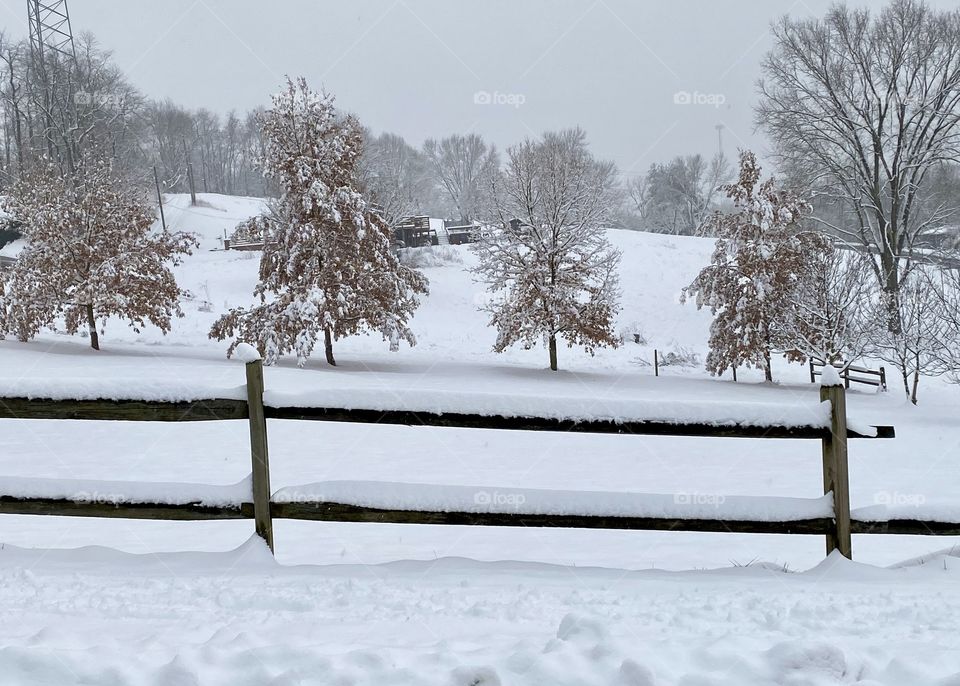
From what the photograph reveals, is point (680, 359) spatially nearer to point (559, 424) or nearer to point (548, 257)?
point (548, 257)

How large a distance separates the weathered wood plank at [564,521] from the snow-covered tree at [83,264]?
68.8 ft

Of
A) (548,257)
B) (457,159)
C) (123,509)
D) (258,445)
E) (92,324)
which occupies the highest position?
(457,159)

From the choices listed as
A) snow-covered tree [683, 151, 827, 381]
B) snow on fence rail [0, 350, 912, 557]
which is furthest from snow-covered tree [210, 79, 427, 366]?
snow on fence rail [0, 350, 912, 557]

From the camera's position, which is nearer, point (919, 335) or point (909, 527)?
point (909, 527)

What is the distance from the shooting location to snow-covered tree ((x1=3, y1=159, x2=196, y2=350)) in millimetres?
23281

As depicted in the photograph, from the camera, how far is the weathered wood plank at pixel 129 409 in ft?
16.1

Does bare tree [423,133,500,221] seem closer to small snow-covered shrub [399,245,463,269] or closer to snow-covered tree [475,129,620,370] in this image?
small snow-covered shrub [399,245,463,269]

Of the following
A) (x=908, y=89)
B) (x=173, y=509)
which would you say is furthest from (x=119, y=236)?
(x=908, y=89)

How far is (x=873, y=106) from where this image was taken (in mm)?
30375

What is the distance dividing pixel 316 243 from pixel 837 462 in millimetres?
20452

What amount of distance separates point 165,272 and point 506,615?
23229mm

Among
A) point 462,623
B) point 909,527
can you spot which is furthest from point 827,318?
point 462,623

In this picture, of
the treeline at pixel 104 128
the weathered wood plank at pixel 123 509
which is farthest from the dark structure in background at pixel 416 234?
the weathered wood plank at pixel 123 509

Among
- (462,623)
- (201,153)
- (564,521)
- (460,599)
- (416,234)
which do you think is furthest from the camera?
(201,153)
